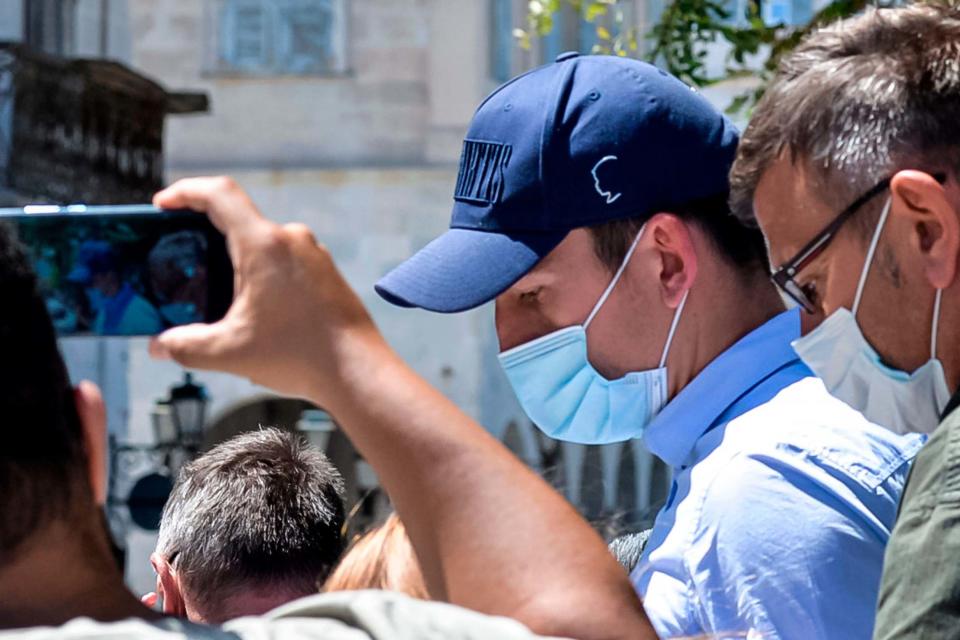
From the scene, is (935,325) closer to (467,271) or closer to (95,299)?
(467,271)

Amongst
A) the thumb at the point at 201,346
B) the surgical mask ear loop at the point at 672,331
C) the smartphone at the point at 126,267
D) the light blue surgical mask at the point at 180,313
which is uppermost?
the smartphone at the point at 126,267

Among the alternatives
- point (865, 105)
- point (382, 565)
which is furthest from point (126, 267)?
point (865, 105)

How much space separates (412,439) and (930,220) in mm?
699

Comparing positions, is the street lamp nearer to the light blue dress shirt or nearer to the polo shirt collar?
the polo shirt collar

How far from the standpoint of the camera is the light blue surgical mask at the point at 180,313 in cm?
161

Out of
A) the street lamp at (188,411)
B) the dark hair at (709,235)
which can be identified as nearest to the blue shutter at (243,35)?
the street lamp at (188,411)

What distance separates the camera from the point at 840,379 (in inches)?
84.2

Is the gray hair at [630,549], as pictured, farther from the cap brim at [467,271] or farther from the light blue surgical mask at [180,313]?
the light blue surgical mask at [180,313]

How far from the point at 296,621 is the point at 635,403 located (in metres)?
1.00

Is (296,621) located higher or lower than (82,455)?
lower

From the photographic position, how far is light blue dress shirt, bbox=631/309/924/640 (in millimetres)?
2031

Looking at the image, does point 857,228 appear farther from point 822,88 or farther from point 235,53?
point 235,53

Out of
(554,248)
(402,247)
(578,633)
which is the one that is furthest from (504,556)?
(402,247)

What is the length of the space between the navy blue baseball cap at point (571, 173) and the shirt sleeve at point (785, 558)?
0.50 metres
